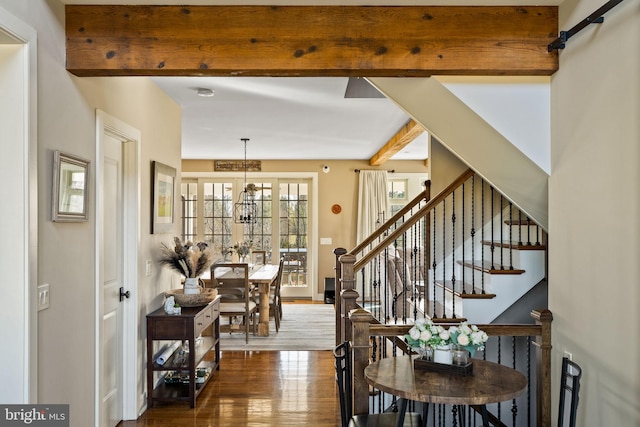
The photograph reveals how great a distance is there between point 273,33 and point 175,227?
8.58 ft

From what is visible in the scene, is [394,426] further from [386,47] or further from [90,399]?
[386,47]

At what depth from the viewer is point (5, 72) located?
7.07 ft

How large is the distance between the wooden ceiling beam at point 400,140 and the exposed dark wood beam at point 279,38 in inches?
84.8

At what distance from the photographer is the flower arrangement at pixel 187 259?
164 inches

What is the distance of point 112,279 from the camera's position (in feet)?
11.5

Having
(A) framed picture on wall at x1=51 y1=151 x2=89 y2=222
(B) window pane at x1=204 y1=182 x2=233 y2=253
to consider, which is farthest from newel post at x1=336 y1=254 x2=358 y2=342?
(B) window pane at x1=204 y1=182 x2=233 y2=253

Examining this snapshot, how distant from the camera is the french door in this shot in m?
9.39

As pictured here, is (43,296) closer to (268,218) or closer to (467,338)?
(467,338)

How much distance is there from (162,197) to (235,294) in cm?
245

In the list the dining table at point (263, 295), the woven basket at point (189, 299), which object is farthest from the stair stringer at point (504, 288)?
the dining table at point (263, 295)

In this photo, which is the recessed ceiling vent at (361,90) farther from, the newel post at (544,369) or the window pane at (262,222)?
the window pane at (262,222)

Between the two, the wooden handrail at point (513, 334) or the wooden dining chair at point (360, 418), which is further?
the wooden handrail at point (513, 334)
